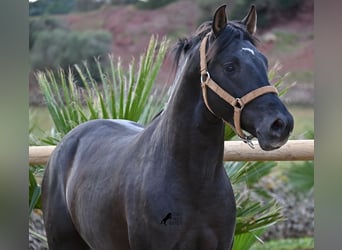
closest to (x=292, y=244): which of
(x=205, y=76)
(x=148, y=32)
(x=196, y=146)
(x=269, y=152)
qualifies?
(x=148, y=32)

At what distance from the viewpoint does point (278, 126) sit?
1979 millimetres

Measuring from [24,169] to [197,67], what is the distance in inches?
37.9

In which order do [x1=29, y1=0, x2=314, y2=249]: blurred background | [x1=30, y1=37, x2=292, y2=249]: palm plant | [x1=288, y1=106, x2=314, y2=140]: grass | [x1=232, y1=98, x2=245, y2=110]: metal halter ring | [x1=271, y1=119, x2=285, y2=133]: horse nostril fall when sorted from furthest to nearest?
[x1=29, y1=0, x2=314, y2=249]: blurred background
[x1=288, y1=106, x2=314, y2=140]: grass
[x1=30, y1=37, x2=292, y2=249]: palm plant
[x1=232, y1=98, x2=245, y2=110]: metal halter ring
[x1=271, y1=119, x2=285, y2=133]: horse nostril

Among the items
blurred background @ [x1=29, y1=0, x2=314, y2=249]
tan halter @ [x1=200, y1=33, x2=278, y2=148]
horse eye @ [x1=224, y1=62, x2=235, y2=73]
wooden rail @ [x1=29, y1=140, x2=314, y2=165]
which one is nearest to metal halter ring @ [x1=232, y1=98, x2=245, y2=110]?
tan halter @ [x1=200, y1=33, x2=278, y2=148]

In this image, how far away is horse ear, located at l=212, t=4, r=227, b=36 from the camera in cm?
219

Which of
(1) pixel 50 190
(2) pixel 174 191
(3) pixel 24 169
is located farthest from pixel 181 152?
(1) pixel 50 190

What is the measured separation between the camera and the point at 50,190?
3254 mm

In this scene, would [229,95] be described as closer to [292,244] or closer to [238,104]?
[238,104]

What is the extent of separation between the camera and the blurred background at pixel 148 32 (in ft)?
23.1

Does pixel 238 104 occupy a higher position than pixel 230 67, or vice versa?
pixel 230 67

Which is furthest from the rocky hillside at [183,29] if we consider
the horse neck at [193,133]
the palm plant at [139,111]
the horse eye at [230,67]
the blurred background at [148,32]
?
the horse eye at [230,67]

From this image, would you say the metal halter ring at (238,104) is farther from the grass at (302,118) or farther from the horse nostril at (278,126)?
the grass at (302,118)

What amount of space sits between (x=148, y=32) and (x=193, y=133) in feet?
16.6

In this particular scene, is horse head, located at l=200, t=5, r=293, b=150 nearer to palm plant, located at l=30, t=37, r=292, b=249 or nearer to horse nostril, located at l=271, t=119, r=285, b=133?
horse nostril, located at l=271, t=119, r=285, b=133
